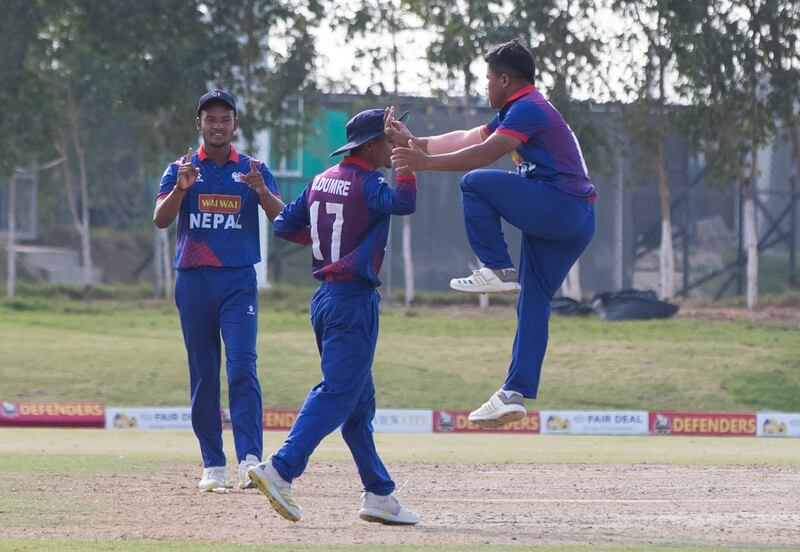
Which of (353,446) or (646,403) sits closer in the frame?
(353,446)

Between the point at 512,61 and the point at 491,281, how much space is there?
1.28 meters

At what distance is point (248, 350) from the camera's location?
385 inches

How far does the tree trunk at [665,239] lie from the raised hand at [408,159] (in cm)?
2085

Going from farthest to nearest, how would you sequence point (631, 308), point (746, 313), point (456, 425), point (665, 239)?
1. point (665, 239)
2. point (746, 313)
3. point (631, 308)
4. point (456, 425)

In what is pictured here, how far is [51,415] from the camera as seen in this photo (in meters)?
18.3

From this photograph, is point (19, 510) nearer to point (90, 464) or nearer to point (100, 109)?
point (90, 464)

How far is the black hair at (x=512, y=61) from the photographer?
27.0 feet

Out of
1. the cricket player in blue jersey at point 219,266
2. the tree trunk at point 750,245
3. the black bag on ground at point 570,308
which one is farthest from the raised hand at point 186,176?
the tree trunk at point 750,245

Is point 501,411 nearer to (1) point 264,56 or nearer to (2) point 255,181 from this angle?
(2) point 255,181

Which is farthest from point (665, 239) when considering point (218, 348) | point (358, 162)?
point (358, 162)

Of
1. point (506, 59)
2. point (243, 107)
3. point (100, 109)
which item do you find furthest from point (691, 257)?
point (506, 59)

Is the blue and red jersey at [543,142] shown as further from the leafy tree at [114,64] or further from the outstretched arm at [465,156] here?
the leafy tree at [114,64]

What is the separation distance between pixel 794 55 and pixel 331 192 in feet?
65.1

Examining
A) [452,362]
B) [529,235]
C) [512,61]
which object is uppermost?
[512,61]
